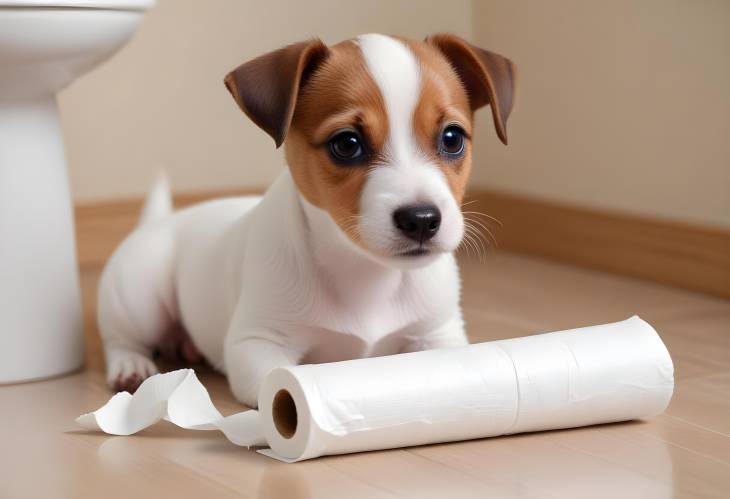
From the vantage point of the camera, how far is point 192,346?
8.27 ft

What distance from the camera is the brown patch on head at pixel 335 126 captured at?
1.86 meters

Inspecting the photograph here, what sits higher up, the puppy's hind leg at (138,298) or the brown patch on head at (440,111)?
the brown patch on head at (440,111)

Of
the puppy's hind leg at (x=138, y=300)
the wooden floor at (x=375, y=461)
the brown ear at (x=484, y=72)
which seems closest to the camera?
the wooden floor at (x=375, y=461)

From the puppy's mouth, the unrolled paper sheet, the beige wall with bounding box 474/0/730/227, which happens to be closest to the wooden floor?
the unrolled paper sheet

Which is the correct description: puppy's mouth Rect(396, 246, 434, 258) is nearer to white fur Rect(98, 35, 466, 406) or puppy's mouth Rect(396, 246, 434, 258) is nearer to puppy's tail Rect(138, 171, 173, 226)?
white fur Rect(98, 35, 466, 406)

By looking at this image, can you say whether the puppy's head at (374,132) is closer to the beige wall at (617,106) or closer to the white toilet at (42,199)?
the white toilet at (42,199)

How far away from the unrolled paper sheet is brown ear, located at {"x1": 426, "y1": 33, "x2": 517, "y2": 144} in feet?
1.42

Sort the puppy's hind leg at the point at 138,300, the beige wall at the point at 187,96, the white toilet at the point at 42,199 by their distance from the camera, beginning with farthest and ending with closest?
the beige wall at the point at 187,96, the puppy's hind leg at the point at 138,300, the white toilet at the point at 42,199

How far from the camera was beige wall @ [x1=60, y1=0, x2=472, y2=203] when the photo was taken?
12.7ft

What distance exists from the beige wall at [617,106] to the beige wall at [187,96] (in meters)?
0.53

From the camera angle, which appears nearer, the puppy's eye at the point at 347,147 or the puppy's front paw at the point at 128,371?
the puppy's eye at the point at 347,147

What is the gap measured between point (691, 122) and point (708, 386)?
126 cm

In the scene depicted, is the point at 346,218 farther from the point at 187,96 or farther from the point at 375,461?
the point at 187,96

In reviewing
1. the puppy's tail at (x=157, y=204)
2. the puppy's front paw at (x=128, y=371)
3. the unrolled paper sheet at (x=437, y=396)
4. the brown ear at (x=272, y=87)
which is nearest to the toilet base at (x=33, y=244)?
the puppy's front paw at (x=128, y=371)
